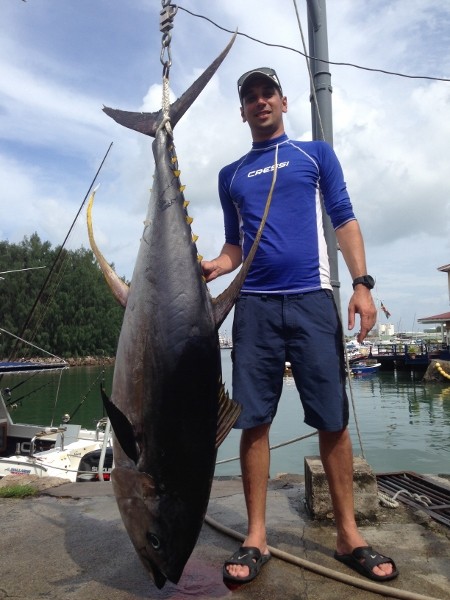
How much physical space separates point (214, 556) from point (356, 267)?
1.50 meters

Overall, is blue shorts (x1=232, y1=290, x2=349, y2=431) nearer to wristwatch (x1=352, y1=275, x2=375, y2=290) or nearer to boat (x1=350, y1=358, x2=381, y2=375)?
wristwatch (x1=352, y1=275, x2=375, y2=290)

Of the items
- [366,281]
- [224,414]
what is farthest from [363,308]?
[224,414]

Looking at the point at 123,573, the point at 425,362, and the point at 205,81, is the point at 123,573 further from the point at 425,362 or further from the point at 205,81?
the point at 425,362

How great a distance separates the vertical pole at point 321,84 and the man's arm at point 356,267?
88cm

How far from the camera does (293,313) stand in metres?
2.26

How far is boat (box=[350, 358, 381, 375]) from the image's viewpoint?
119 ft

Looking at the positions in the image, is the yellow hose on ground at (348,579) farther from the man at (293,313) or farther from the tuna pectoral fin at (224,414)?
the tuna pectoral fin at (224,414)

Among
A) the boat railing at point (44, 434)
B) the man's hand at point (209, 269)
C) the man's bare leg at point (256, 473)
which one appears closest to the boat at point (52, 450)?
the boat railing at point (44, 434)

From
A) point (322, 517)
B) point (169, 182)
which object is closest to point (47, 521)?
point (322, 517)

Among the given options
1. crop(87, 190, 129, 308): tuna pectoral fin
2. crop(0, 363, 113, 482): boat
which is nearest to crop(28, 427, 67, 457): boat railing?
crop(0, 363, 113, 482): boat

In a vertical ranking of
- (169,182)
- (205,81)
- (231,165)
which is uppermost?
(205,81)

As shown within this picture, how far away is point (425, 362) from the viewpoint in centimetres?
3300

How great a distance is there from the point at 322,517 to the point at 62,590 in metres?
1.43

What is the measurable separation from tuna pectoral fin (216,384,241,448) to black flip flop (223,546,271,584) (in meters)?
0.65
